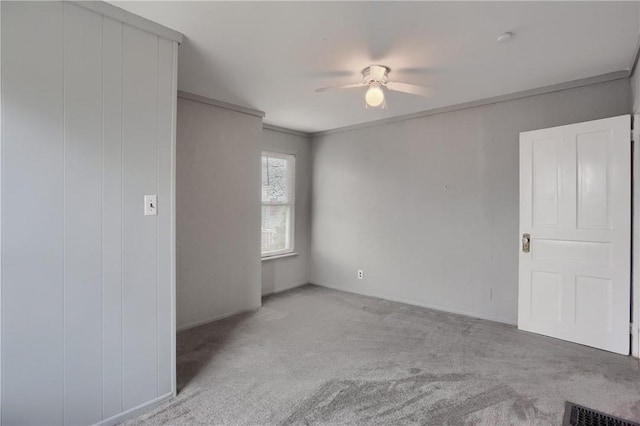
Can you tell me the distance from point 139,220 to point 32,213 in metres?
0.51

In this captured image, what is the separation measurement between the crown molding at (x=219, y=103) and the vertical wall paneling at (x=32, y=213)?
5.50ft

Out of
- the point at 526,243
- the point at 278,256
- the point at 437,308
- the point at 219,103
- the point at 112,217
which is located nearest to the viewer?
the point at 112,217

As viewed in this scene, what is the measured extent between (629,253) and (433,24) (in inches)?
97.2

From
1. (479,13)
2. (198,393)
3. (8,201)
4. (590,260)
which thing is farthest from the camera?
(590,260)

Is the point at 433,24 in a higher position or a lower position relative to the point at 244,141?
higher

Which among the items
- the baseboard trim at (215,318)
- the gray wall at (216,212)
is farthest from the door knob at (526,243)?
the baseboard trim at (215,318)

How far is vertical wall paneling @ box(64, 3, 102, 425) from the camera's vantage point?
71.5 inches

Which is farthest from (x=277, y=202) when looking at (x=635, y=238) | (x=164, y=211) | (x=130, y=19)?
(x=635, y=238)

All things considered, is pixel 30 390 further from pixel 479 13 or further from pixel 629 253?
pixel 629 253

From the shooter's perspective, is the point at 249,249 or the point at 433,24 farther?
the point at 249,249

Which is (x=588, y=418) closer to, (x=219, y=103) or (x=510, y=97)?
(x=510, y=97)

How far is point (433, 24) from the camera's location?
84.1 inches

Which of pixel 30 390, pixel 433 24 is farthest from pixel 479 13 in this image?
pixel 30 390

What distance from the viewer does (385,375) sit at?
254 cm
